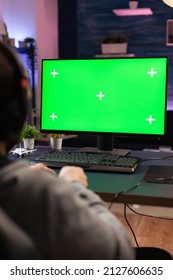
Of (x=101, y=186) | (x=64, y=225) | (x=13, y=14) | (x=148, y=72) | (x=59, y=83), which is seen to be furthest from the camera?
(x=13, y=14)

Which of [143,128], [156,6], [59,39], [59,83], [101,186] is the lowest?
[101,186]

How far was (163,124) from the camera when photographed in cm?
180

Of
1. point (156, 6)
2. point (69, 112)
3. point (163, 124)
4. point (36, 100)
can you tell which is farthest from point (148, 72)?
point (156, 6)

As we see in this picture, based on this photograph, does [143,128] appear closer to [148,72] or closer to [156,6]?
[148,72]

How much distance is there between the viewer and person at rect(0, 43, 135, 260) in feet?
2.20

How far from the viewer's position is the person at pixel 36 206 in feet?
2.20

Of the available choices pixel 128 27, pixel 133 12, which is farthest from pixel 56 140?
pixel 128 27

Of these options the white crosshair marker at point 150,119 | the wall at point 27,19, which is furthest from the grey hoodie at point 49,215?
the wall at point 27,19

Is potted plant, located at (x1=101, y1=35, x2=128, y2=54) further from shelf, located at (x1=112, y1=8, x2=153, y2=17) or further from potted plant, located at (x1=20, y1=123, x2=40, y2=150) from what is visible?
potted plant, located at (x1=20, y1=123, x2=40, y2=150)

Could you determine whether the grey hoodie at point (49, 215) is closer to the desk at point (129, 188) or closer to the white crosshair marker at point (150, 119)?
the desk at point (129, 188)

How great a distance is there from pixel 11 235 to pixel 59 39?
594 cm

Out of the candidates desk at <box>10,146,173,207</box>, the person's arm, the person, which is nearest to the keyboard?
desk at <box>10,146,173,207</box>

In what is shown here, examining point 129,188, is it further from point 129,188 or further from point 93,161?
point 93,161

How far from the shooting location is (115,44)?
5867 millimetres
